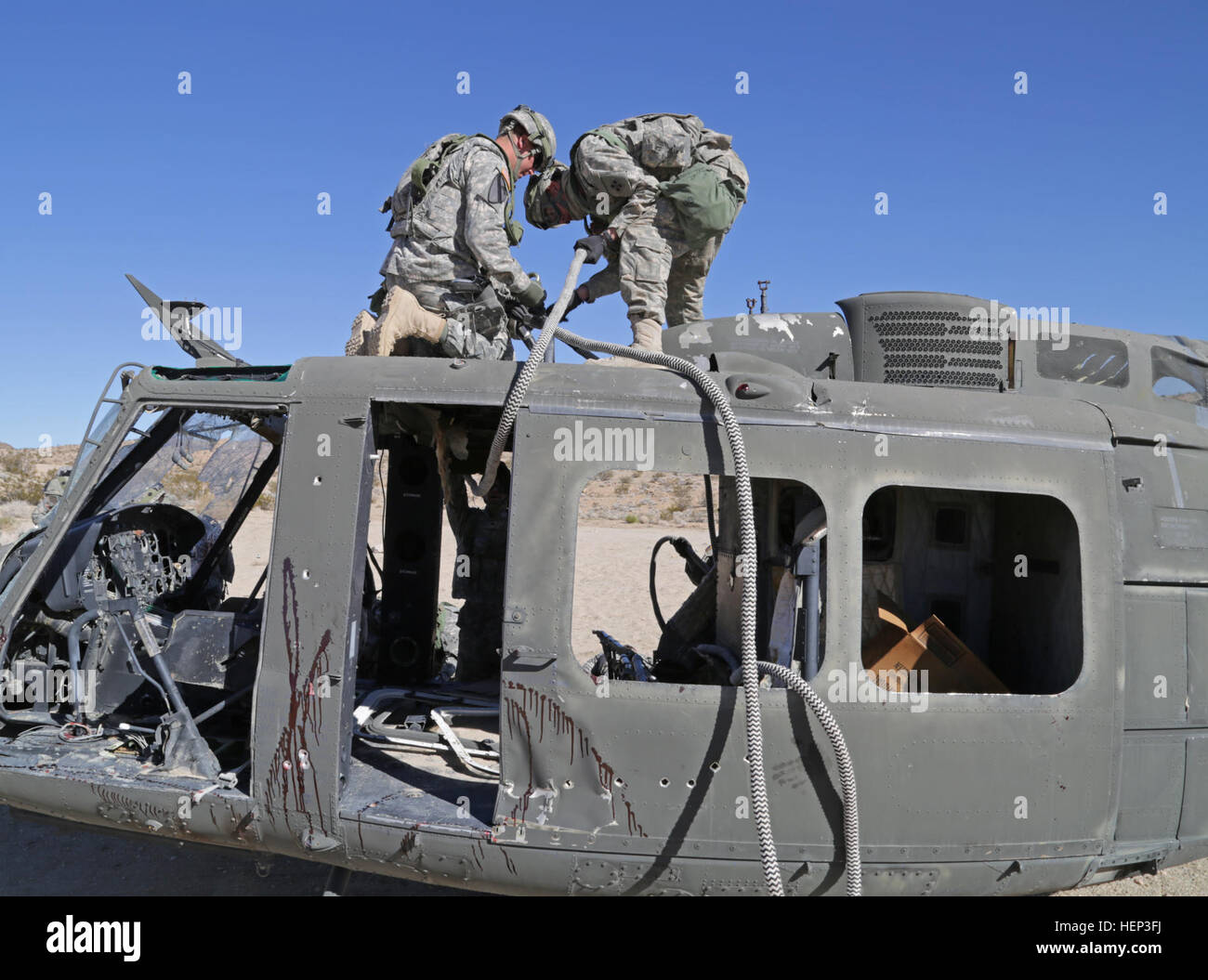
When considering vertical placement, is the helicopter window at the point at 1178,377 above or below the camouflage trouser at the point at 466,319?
below

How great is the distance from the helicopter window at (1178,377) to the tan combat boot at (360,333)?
4173 mm

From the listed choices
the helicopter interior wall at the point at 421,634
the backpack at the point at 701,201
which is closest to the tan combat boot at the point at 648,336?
the backpack at the point at 701,201

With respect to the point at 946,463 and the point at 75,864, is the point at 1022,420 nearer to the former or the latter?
the point at 946,463

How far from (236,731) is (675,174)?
178 inches

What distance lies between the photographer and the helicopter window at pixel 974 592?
156 inches

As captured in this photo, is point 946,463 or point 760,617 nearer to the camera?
point 946,463

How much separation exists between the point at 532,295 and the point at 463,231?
0.58 m

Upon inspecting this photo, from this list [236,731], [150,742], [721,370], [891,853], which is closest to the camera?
[891,853]

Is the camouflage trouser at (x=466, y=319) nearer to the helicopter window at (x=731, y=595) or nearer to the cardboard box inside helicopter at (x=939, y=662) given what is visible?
the helicopter window at (x=731, y=595)

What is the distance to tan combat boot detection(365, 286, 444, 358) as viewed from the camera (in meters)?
4.46

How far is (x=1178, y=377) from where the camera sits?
4.60 meters

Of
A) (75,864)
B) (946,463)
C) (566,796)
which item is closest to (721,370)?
(946,463)

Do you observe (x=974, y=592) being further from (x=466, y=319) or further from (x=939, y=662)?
(x=466, y=319)

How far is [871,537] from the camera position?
440cm
